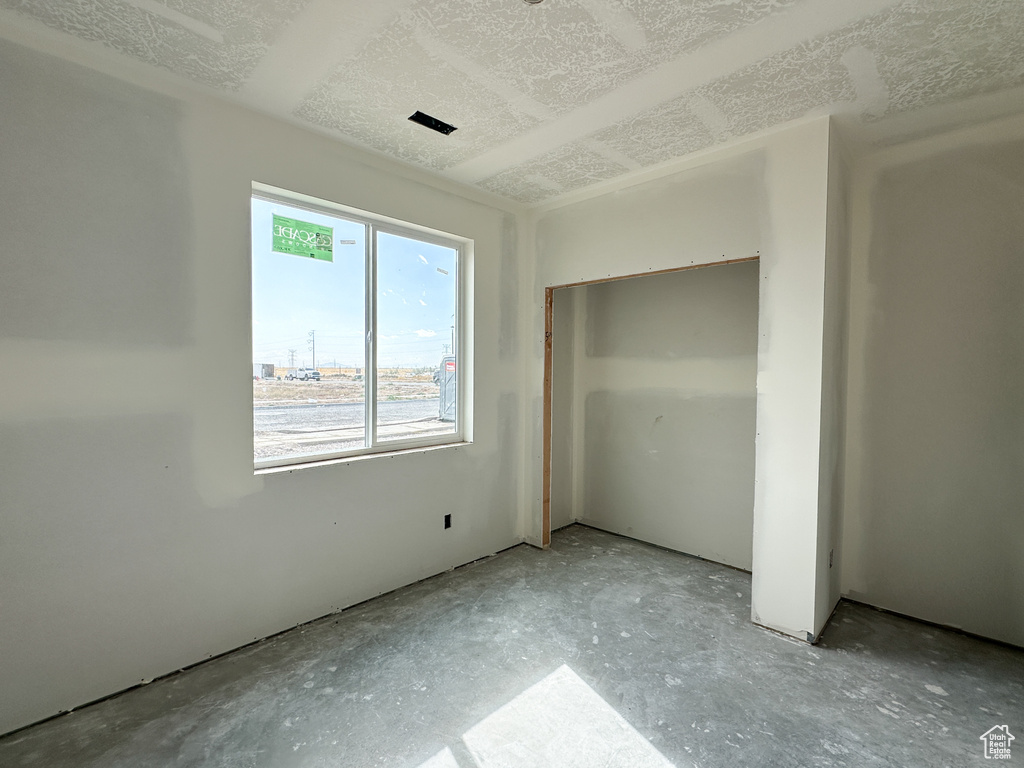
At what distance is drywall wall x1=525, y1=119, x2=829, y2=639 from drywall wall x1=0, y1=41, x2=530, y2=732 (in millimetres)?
2094

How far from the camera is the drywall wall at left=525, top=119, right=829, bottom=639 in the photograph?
7.90ft

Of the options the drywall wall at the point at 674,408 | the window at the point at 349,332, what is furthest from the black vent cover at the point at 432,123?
the drywall wall at the point at 674,408

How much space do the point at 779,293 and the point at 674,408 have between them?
1.44 m

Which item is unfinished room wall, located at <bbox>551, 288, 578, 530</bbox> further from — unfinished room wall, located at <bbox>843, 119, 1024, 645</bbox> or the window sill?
unfinished room wall, located at <bbox>843, 119, 1024, 645</bbox>

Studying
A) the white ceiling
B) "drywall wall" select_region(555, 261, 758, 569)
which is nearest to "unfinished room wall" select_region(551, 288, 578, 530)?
"drywall wall" select_region(555, 261, 758, 569)

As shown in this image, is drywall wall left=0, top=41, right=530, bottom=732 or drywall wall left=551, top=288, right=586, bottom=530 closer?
drywall wall left=0, top=41, right=530, bottom=732

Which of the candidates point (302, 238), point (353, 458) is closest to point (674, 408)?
point (353, 458)

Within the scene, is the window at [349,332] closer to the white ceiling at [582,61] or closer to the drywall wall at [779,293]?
the white ceiling at [582,61]

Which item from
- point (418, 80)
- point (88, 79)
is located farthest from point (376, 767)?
point (88, 79)

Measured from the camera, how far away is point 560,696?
2.02 metres

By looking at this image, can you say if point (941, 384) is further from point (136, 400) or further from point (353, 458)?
point (136, 400)

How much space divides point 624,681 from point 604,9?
2753mm

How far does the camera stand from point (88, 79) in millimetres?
1910

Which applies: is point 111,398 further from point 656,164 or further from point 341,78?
point 656,164
